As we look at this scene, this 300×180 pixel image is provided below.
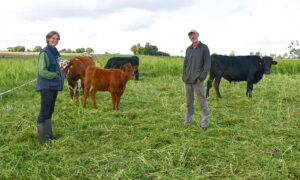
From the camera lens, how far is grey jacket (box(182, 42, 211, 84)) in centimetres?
434

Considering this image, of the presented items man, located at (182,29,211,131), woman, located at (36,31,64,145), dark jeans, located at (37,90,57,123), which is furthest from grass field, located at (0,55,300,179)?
man, located at (182,29,211,131)

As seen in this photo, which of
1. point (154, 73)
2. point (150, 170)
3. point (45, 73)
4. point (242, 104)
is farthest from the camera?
point (154, 73)

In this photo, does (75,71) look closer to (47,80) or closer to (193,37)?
(47,80)

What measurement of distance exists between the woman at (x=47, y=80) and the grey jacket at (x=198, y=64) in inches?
94.3

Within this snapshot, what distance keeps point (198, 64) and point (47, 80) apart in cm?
270

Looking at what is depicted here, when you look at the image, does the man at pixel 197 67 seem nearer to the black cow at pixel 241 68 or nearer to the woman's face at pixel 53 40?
the woman's face at pixel 53 40

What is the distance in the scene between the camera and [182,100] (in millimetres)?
7309

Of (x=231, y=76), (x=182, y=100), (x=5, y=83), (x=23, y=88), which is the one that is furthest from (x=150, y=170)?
(x=5, y=83)

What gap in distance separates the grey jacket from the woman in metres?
2.40

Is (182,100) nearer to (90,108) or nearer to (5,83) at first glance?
(90,108)

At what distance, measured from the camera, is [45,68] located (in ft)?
11.9

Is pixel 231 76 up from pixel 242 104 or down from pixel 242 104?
up

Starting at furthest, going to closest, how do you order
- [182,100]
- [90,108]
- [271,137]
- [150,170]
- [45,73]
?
1. [182,100]
2. [90,108]
3. [271,137]
4. [45,73]
5. [150,170]

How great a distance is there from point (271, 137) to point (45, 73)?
4067 millimetres
